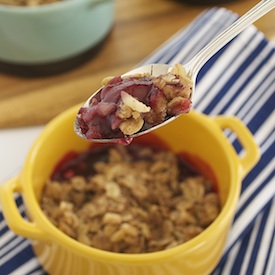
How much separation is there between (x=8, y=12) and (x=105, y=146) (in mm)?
241

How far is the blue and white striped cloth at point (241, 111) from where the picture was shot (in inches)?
28.7

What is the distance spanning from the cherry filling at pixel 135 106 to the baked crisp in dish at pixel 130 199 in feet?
0.44

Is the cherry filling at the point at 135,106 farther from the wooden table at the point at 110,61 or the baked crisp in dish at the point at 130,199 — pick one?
the wooden table at the point at 110,61

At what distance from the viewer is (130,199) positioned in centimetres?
73

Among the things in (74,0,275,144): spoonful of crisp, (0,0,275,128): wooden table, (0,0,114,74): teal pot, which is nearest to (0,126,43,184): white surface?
(0,0,275,128): wooden table

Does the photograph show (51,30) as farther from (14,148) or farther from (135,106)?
(135,106)

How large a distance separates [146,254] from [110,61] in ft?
1.55

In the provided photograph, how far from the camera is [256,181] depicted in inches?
31.1

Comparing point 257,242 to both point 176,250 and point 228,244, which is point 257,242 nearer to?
point 228,244

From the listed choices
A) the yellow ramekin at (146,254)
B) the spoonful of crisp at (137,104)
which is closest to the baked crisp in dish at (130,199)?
the yellow ramekin at (146,254)

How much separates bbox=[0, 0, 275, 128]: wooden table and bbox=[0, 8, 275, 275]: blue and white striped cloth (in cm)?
7

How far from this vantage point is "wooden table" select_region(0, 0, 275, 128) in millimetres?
932

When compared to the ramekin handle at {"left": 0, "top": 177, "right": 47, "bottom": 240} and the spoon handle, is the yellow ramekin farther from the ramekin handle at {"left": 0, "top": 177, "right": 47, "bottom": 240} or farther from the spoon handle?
the spoon handle

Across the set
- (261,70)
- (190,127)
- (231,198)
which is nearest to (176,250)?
(231,198)
